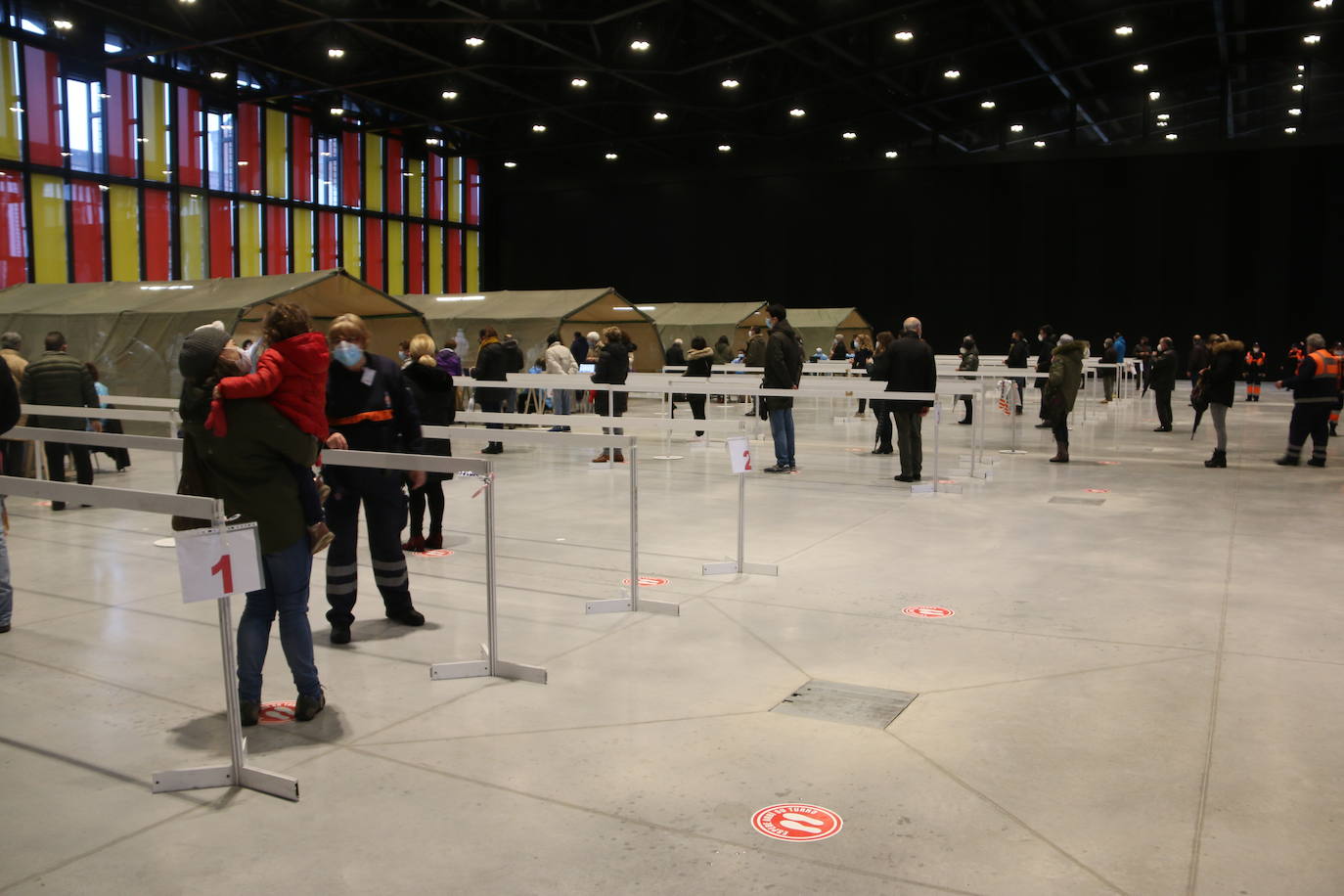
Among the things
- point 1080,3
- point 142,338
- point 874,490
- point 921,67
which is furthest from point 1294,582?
point 921,67

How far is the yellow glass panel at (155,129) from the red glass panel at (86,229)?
1.73 meters

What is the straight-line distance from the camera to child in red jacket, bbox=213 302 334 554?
3.82 metres

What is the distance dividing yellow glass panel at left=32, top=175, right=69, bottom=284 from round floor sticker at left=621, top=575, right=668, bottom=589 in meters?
22.7

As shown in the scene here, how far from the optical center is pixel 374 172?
3391 centimetres

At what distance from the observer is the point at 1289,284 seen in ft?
101

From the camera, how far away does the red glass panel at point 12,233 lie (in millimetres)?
23078

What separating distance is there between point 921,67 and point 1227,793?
28354 millimetres

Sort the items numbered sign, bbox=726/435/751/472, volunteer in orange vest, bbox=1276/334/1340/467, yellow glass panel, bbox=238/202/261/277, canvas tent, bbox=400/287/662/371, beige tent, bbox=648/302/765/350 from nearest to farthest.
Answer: numbered sign, bbox=726/435/751/472, volunteer in orange vest, bbox=1276/334/1340/467, canvas tent, bbox=400/287/662/371, beige tent, bbox=648/302/765/350, yellow glass panel, bbox=238/202/261/277

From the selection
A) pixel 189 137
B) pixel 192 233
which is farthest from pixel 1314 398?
pixel 189 137

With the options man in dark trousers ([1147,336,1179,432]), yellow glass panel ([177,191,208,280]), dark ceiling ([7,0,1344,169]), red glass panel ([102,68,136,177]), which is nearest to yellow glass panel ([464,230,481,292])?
dark ceiling ([7,0,1344,169])

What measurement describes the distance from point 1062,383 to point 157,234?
2325 centimetres

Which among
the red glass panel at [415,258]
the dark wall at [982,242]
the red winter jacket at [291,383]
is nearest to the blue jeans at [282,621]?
the red winter jacket at [291,383]

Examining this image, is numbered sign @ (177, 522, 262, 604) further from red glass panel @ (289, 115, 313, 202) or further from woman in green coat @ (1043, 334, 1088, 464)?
red glass panel @ (289, 115, 313, 202)

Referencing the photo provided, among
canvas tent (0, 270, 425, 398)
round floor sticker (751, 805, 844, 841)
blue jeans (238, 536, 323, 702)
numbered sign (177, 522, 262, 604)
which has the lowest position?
round floor sticker (751, 805, 844, 841)
